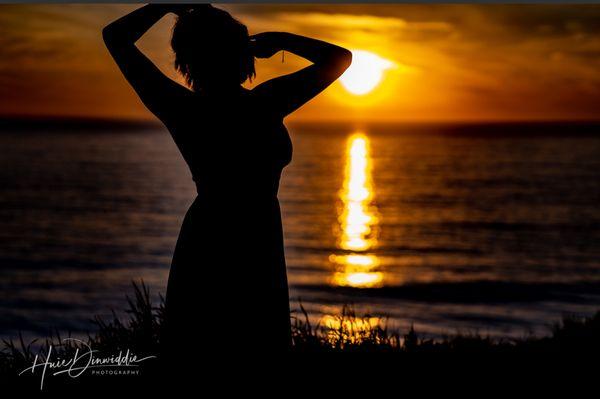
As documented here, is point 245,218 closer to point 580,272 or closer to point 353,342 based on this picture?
point 353,342

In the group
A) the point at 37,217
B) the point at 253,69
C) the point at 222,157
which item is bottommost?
the point at 222,157

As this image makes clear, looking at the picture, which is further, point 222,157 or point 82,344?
point 82,344

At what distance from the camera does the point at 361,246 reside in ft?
130

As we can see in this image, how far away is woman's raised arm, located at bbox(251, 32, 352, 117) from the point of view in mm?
4152

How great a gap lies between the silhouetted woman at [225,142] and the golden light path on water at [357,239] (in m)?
23.6

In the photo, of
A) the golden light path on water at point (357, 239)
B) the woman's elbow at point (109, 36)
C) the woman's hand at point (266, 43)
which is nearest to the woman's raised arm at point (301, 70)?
the woman's hand at point (266, 43)

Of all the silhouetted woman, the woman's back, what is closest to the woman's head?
the silhouetted woman

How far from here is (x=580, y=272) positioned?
30641 millimetres

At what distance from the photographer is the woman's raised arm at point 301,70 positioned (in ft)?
13.6

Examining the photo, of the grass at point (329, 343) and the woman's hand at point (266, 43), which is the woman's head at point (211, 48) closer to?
the woman's hand at point (266, 43)

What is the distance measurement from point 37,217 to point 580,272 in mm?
33011

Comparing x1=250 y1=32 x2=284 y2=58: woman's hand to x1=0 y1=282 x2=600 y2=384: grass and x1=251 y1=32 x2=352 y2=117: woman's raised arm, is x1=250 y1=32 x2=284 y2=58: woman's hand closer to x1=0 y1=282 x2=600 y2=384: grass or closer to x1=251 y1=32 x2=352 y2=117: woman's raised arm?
x1=251 y1=32 x2=352 y2=117: woman's raised arm

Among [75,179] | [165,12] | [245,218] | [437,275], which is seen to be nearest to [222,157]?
[245,218]

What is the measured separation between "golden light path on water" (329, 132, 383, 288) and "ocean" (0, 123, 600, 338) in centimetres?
14
